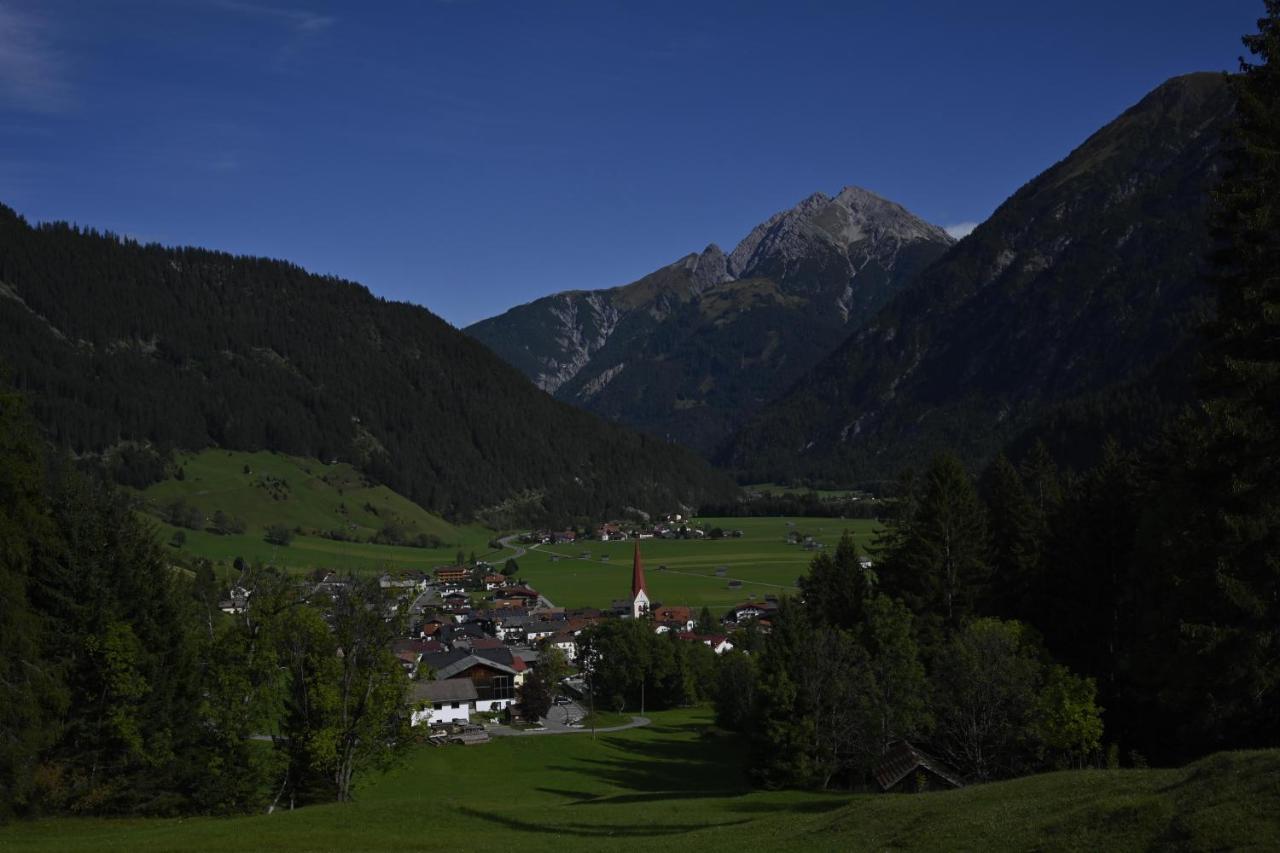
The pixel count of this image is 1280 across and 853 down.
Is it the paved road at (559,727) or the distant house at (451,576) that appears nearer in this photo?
the paved road at (559,727)

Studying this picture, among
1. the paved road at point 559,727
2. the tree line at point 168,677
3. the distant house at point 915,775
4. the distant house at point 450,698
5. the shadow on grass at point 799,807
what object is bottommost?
the paved road at point 559,727

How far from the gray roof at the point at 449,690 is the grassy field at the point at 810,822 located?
4161 centimetres

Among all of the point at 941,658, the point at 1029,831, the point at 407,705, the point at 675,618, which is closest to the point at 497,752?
the point at 407,705

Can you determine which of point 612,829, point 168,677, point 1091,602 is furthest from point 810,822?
point 1091,602

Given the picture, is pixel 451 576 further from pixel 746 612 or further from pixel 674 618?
pixel 746 612

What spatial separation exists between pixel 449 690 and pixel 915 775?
59212 millimetres

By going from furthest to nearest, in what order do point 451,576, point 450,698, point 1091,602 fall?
point 451,576
point 450,698
point 1091,602

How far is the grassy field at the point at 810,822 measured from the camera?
16672 mm

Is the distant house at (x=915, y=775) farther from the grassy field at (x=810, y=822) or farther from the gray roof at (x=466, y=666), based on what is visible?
Result: the gray roof at (x=466, y=666)

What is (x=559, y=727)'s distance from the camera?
284ft

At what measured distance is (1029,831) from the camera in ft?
60.8

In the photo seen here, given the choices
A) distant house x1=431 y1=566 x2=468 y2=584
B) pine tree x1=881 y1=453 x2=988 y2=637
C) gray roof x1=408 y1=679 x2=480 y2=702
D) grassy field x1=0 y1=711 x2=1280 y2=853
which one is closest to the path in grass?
gray roof x1=408 y1=679 x2=480 y2=702

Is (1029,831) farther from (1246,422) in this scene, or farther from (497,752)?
(497,752)

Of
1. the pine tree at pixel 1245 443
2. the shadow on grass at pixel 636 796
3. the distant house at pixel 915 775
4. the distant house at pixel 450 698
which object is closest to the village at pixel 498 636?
the distant house at pixel 450 698
